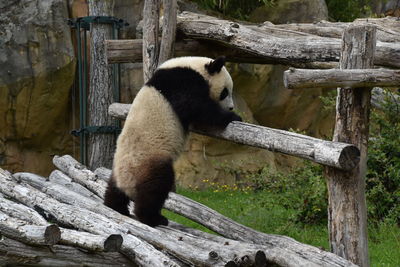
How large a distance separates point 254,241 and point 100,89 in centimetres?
420

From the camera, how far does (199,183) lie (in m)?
10.6

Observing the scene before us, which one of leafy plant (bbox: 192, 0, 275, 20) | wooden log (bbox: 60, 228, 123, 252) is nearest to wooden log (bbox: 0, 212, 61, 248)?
wooden log (bbox: 60, 228, 123, 252)

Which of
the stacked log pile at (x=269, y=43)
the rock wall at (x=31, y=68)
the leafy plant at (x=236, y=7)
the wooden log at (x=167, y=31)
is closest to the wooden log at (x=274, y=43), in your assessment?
the stacked log pile at (x=269, y=43)

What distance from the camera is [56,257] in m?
5.07

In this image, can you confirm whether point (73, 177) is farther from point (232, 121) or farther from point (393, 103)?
point (393, 103)

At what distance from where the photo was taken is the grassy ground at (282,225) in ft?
19.6

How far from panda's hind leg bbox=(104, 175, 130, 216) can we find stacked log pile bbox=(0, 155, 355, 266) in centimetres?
8

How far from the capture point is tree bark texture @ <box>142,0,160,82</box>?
706 cm

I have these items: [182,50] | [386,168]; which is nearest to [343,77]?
[386,168]

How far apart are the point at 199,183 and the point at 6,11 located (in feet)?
11.6

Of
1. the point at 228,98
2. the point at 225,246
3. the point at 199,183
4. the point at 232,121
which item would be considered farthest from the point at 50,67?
the point at 225,246

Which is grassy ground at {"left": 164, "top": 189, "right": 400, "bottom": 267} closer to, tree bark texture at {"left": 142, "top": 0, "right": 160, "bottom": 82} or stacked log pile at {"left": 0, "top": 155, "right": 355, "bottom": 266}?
stacked log pile at {"left": 0, "top": 155, "right": 355, "bottom": 266}

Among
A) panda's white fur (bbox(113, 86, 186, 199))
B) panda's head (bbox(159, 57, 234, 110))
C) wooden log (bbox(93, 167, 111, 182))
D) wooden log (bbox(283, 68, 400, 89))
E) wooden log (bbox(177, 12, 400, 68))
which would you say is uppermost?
wooden log (bbox(177, 12, 400, 68))

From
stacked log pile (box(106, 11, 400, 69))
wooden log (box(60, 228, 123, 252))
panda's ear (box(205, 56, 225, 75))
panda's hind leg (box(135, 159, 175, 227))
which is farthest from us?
panda's ear (box(205, 56, 225, 75))
